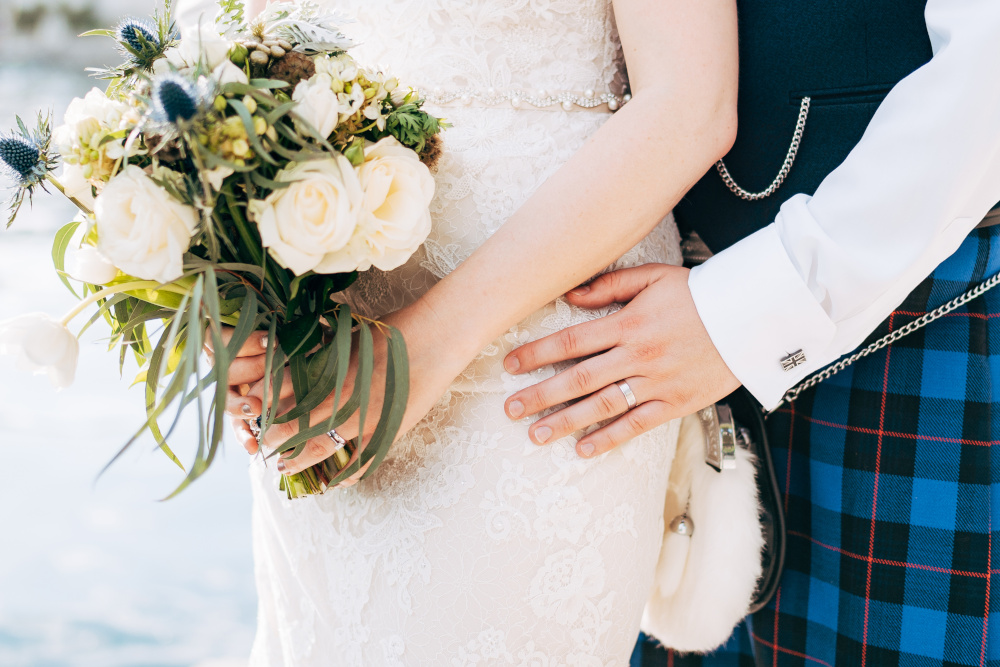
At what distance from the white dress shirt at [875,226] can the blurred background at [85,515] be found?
7.24 ft

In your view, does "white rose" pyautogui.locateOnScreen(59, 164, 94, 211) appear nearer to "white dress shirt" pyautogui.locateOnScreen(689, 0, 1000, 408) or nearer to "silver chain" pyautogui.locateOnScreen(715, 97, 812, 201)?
"white dress shirt" pyautogui.locateOnScreen(689, 0, 1000, 408)

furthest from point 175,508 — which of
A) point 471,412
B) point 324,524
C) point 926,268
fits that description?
point 926,268

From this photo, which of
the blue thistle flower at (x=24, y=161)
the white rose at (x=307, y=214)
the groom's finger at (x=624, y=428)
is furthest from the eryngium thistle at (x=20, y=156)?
the groom's finger at (x=624, y=428)

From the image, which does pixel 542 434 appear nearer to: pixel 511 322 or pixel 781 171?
pixel 511 322

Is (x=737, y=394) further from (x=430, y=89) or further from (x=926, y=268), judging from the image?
(x=430, y=89)

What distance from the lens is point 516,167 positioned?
0.86 meters

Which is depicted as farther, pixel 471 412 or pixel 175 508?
pixel 175 508

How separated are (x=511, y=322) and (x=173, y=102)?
1.43 feet

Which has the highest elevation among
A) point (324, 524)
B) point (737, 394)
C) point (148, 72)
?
point (148, 72)

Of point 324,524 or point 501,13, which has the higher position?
point 501,13

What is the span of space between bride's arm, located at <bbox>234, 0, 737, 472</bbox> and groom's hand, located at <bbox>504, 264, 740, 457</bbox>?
0.07 metres

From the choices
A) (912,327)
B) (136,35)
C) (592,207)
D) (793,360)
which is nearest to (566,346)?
(592,207)

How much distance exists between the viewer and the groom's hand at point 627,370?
0.84m

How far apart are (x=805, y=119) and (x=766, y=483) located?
0.56 meters
